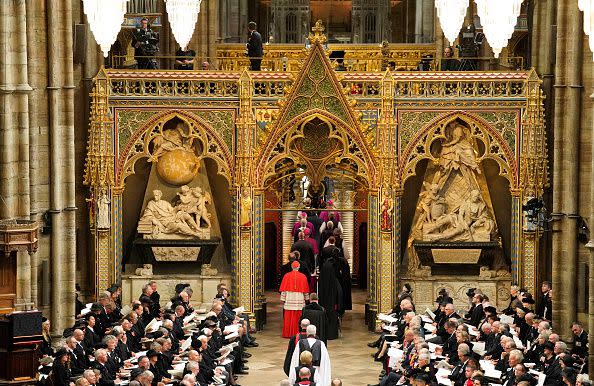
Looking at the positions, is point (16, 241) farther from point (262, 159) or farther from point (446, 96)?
point (446, 96)

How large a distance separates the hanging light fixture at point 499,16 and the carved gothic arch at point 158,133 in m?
7.92

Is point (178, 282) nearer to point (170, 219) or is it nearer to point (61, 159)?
point (170, 219)

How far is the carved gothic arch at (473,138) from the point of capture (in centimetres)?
3234

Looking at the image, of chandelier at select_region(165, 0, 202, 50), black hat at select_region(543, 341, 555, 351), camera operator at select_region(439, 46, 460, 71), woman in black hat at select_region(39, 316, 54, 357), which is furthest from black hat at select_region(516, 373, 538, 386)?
camera operator at select_region(439, 46, 460, 71)

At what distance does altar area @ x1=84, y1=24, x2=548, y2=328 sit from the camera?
32250 mm

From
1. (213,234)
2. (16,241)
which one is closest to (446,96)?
(213,234)

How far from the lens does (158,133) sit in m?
32.6

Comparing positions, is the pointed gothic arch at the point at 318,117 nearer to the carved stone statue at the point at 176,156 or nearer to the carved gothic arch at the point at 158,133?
the carved gothic arch at the point at 158,133

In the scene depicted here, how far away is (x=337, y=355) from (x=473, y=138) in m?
5.84

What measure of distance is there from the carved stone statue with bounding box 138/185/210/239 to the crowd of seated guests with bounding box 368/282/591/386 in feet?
15.9

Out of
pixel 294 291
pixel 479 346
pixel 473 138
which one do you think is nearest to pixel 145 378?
pixel 479 346

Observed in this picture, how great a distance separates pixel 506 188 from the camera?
33.4m

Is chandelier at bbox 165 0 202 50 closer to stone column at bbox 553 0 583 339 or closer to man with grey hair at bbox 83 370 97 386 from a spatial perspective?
stone column at bbox 553 0 583 339

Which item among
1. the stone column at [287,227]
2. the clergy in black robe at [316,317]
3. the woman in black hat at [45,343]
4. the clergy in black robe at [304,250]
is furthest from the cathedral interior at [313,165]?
the woman in black hat at [45,343]
